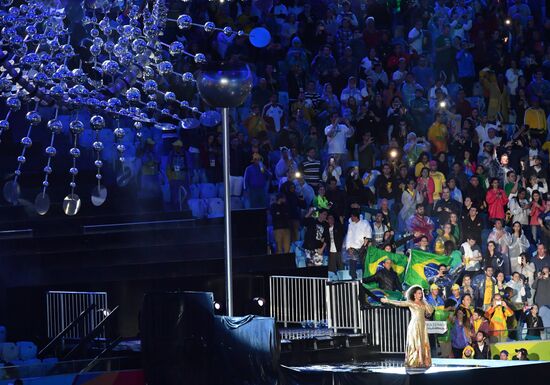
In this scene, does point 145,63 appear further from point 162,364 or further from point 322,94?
point 322,94

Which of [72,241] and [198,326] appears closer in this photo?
[198,326]

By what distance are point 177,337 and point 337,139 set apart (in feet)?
26.8

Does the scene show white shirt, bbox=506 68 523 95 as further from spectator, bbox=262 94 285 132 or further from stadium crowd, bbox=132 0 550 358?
spectator, bbox=262 94 285 132

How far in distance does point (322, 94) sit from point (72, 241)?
545cm

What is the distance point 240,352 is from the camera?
11.2m

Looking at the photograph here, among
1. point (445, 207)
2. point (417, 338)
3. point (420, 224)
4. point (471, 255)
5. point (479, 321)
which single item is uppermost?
point (445, 207)

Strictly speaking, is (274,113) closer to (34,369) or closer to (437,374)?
(34,369)

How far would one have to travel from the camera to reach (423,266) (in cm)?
1688

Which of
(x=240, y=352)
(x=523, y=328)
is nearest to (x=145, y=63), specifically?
(x=240, y=352)

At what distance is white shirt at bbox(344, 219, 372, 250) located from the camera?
1781cm

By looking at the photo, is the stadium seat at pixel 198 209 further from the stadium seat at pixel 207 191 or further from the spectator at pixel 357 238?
the spectator at pixel 357 238

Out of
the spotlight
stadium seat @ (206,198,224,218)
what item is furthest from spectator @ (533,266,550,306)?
stadium seat @ (206,198,224,218)

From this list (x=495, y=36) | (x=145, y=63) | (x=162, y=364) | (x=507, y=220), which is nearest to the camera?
(x=145, y=63)

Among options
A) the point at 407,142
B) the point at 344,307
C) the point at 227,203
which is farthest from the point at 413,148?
the point at 227,203
